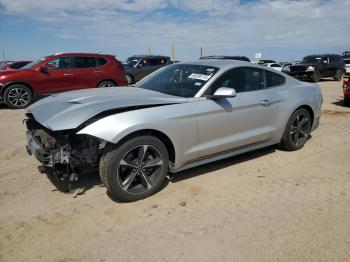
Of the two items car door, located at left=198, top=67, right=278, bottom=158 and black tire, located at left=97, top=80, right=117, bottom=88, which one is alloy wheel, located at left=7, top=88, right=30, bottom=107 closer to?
black tire, located at left=97, top=80, right=117, bottom=88

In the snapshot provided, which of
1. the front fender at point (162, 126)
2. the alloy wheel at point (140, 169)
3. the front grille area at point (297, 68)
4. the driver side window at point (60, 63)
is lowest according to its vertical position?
the alloy wheel at point (140, 169)

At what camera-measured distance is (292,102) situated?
5328mm

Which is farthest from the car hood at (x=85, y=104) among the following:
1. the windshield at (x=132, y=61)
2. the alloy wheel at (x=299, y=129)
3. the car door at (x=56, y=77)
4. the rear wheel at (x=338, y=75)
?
the rear wheel at (x=338, y=75)

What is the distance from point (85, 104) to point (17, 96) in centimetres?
785

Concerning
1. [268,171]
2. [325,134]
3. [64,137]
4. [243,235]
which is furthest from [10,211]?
[325,134]

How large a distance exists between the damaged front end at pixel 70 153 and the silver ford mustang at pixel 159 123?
1 cm

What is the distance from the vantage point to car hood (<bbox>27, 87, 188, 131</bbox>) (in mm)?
3539

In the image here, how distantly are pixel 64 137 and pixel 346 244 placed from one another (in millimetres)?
2940

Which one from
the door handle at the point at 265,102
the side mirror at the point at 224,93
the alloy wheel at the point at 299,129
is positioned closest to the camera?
the side mirror at the point at 224,93

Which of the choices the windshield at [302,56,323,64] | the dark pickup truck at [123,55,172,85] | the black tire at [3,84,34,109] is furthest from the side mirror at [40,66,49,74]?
the windshield at [302,56,323,64]

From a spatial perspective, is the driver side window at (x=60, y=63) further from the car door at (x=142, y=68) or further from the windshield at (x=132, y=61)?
the windshield at (x=132, y=61)

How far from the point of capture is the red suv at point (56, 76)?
34.3ft

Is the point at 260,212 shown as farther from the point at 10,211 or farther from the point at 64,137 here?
the point at 10,211

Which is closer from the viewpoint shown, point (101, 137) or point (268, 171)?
point (101, 137)
